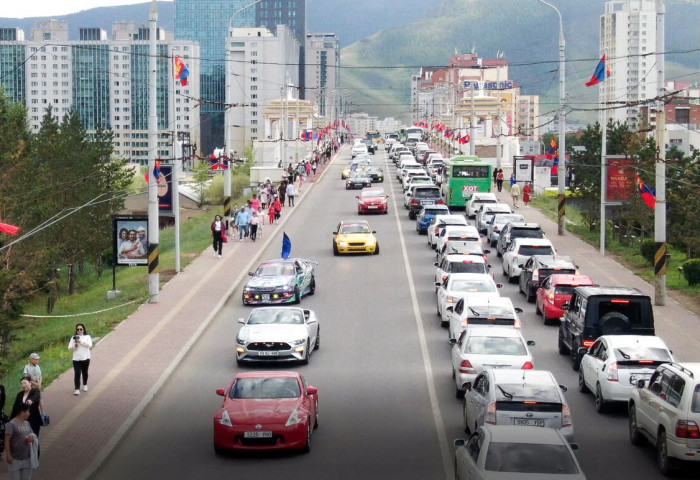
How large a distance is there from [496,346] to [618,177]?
2365 centimetres

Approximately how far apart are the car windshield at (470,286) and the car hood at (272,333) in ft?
20.6

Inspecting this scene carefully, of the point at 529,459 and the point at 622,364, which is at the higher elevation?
the point at 529,459

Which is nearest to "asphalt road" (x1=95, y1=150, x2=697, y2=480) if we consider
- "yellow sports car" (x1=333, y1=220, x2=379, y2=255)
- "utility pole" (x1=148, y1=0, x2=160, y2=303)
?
"utility pole" (x1=148, y1=0, x2=160, y2=303)

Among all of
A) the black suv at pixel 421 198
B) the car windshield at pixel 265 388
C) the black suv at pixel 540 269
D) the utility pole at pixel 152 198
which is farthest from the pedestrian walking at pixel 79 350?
the black suv at pixel 421 198

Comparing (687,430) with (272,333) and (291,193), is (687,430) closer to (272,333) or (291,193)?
(272,333)

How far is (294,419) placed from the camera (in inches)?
723

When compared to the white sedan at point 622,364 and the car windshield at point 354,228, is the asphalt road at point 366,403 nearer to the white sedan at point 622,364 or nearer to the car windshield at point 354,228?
the white sedan at point 622,364

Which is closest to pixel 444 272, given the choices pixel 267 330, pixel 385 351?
pixel 385 351

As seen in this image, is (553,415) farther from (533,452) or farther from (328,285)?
(328,285)

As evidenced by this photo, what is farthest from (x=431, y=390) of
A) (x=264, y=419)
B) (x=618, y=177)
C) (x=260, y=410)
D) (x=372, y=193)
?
(x=372, y=193)

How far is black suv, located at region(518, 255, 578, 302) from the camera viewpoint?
3466 cm

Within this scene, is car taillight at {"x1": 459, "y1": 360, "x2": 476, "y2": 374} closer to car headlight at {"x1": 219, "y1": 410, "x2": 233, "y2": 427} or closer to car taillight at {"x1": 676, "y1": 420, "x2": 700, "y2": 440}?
car headlight at {"x1": 219, "y1": 410, "x2": 233, "y2": 427}

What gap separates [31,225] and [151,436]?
81.9 ft

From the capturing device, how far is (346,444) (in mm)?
19375
